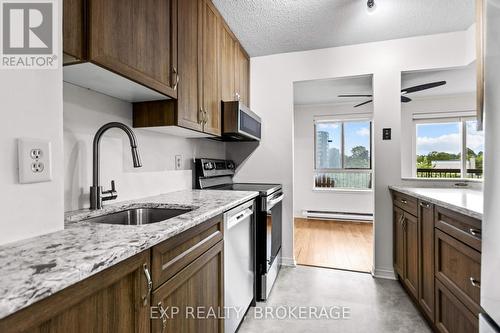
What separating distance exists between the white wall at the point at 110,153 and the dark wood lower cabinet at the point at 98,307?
70 centimetres

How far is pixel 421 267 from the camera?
1717 millimetres

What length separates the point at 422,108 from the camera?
4.57 m

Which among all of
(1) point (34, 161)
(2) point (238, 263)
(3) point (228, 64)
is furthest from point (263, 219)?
(1) point (34, 161)

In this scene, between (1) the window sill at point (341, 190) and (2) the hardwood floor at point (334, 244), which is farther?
(1) the window sill at point (341, 190)

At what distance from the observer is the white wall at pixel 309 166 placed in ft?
15.8

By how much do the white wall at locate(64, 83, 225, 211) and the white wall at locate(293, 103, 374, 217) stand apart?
11.0ft

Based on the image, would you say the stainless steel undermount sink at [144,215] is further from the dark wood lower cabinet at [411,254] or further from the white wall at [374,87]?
the dark wood lower cabinet at [411,254]

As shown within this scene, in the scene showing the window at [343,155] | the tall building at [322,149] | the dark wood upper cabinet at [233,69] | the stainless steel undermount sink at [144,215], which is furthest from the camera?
the tall building at [322,149]

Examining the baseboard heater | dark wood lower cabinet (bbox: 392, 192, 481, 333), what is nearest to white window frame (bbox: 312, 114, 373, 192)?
the baseboard heater

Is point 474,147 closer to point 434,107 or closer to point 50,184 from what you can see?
point 434,107

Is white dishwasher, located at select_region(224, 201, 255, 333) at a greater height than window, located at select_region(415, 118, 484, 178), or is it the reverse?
window, located at select_region(415, 118, 484, 178)

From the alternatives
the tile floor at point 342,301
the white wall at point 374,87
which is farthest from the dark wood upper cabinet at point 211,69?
the tile floor at point 342,301

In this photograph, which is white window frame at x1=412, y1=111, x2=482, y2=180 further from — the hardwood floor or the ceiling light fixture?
the ceiling light fixture

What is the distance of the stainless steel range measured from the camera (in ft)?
6.41
